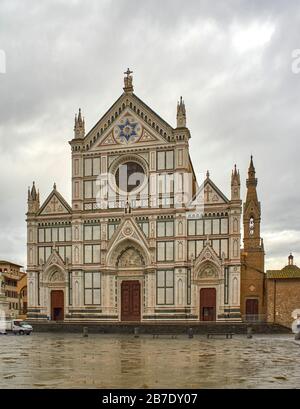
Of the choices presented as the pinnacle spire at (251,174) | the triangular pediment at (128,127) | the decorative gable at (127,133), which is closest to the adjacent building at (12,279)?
the triangular pediment at (128,127)

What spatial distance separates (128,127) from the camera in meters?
62.2

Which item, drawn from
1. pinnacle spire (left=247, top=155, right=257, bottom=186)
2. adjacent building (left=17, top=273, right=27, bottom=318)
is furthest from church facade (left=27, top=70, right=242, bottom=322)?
adjacent building (left=17, top=273, right=27, bottom=318)

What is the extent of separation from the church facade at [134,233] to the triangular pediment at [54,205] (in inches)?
4.3

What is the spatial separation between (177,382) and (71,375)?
12.0 ft

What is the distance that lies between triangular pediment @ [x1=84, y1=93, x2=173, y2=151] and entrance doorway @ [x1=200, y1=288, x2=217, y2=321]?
1595 cm

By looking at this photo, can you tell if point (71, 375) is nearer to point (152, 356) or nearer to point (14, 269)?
point (152, 356)

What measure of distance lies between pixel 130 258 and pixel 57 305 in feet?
31.3

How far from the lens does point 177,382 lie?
17359 millimetres

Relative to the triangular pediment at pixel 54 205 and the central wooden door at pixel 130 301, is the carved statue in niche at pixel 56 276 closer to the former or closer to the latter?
the triangular pediment at pixel 54 205

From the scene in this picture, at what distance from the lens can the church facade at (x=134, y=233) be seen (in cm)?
5819

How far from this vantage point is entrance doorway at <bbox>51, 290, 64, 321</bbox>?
62719 millimetres

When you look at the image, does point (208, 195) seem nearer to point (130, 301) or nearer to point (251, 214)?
point (130, 301)

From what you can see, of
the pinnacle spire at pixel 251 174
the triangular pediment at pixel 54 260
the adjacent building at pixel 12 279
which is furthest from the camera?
the adjacent building at pixel 12 279

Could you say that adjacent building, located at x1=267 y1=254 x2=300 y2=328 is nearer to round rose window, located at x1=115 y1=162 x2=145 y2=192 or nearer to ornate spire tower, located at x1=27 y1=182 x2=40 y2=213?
round rose window, located at x1=115 y1=162 x2=145 y2=192
